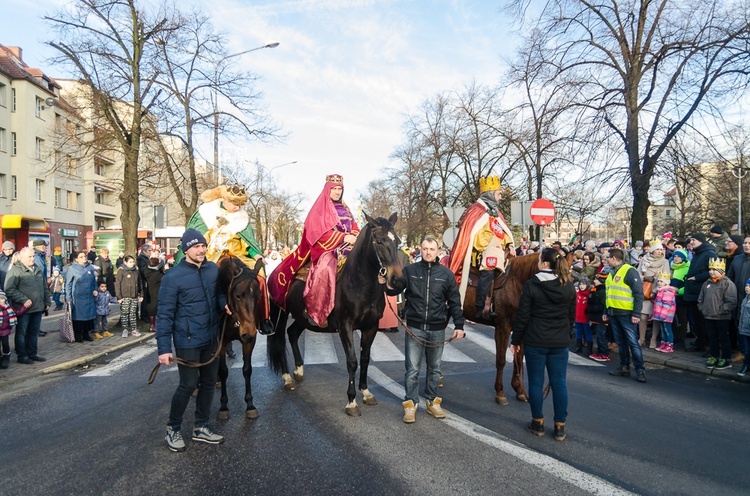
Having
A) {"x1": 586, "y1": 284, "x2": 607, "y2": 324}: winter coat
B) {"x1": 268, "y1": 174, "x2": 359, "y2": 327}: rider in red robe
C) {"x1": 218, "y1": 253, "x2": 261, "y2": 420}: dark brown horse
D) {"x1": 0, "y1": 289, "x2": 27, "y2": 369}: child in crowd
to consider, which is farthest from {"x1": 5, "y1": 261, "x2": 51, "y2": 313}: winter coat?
{"x1": 586, "y1": 284, "x2": 607, "y2": 324}: winter coat

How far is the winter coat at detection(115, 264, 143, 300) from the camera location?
12.0 metres

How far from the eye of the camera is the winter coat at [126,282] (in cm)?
1203

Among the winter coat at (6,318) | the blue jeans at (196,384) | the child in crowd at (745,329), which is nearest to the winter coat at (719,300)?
the child in crowd at (745,329)

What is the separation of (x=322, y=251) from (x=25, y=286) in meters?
5.96

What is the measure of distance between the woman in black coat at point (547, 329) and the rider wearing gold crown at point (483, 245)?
172 cm

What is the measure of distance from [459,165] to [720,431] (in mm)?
32116

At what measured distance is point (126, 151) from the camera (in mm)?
16203

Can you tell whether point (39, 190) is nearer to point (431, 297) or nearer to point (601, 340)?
point (601, 340)

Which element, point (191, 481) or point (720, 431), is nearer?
point (191, 481)

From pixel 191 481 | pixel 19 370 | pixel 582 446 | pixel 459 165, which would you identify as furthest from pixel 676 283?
pixel 459 165

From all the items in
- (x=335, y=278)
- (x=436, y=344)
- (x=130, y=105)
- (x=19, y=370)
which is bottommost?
(x=19, y=370)

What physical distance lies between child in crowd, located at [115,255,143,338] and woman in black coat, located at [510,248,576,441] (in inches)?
382

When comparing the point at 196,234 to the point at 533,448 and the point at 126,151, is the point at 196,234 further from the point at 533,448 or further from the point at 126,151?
the point at 126,151

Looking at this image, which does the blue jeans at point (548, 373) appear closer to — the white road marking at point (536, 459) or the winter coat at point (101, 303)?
the white road marking at point (536, 459)
